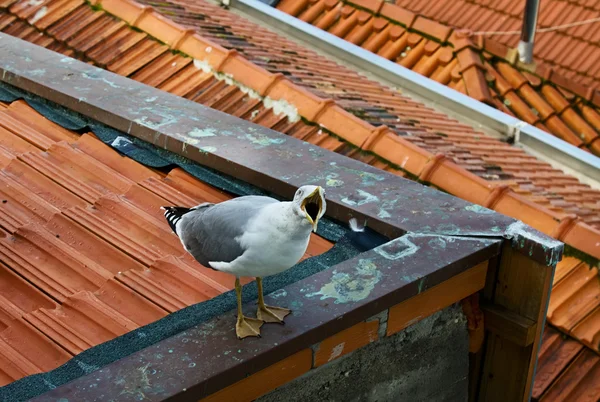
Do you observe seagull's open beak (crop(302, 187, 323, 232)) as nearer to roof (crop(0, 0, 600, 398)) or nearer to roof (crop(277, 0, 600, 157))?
roof (crop(0, 0, 600, 398))

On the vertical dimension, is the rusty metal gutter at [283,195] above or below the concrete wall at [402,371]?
above

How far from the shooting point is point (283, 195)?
3.44 m

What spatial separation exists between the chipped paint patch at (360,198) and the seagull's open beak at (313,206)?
1154 mm

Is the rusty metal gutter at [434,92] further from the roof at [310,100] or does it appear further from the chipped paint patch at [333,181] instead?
the chipped paint patch at [333,181]

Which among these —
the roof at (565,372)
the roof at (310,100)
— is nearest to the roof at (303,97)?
the roof at (310,100)

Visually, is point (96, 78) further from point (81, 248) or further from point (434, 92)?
point (434, 92)

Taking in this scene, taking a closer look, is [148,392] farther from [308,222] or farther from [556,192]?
[556,192]

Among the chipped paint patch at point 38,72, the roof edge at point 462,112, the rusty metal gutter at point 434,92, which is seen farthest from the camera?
the rusty metal gutter at point 434,92

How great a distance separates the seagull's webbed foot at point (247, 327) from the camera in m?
2.46

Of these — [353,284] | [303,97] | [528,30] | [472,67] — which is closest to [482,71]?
[472,67]

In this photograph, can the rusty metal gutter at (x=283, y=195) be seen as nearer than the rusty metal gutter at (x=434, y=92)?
Yes

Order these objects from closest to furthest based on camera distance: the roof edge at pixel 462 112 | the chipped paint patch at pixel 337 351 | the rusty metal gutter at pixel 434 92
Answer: the chipped paint patch at pixel 337 351 < the roof edge at pixel 462 112 < the rusty metal gutter at pixel 434 92

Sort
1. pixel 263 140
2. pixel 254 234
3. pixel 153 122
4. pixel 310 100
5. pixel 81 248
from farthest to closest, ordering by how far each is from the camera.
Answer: pixel 310 100 → pixel 153 122 → pixel 263 140 → pixel 81 248 → pixel 254 234

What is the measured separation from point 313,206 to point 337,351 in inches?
27.5
